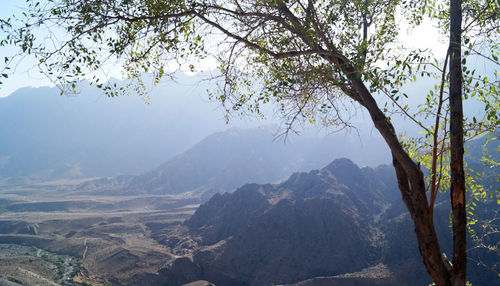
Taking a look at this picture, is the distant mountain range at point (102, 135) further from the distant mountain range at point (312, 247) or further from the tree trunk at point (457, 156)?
the tree trunk at point (457, 156)

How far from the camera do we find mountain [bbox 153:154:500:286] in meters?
24.1

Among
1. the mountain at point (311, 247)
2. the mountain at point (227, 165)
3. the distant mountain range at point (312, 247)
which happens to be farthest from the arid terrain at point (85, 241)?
the mountain at point (227, 165)

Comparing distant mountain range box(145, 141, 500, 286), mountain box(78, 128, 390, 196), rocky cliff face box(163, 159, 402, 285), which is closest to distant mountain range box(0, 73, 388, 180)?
mountain box(78, 128, 390, 196)

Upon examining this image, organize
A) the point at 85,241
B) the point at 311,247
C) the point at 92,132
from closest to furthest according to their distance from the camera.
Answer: the point at 311,247 → the point at 85,241 → the point at 92,132

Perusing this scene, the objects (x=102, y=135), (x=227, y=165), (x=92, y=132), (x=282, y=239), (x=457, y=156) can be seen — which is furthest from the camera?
(x=92, y=132)

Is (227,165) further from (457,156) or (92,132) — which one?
(457,156)

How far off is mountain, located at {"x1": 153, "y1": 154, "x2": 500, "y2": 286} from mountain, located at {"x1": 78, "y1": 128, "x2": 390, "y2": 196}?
45.6 metres

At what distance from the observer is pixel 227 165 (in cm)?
10225

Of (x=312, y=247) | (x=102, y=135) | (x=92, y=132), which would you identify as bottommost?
(x=312, y=247)

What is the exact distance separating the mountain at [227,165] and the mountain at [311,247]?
150 feet

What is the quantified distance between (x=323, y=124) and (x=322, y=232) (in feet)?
91.8

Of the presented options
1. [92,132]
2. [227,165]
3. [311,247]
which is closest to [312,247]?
[311,247]

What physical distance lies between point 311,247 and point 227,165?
242 ft

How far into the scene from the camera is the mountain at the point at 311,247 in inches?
948
